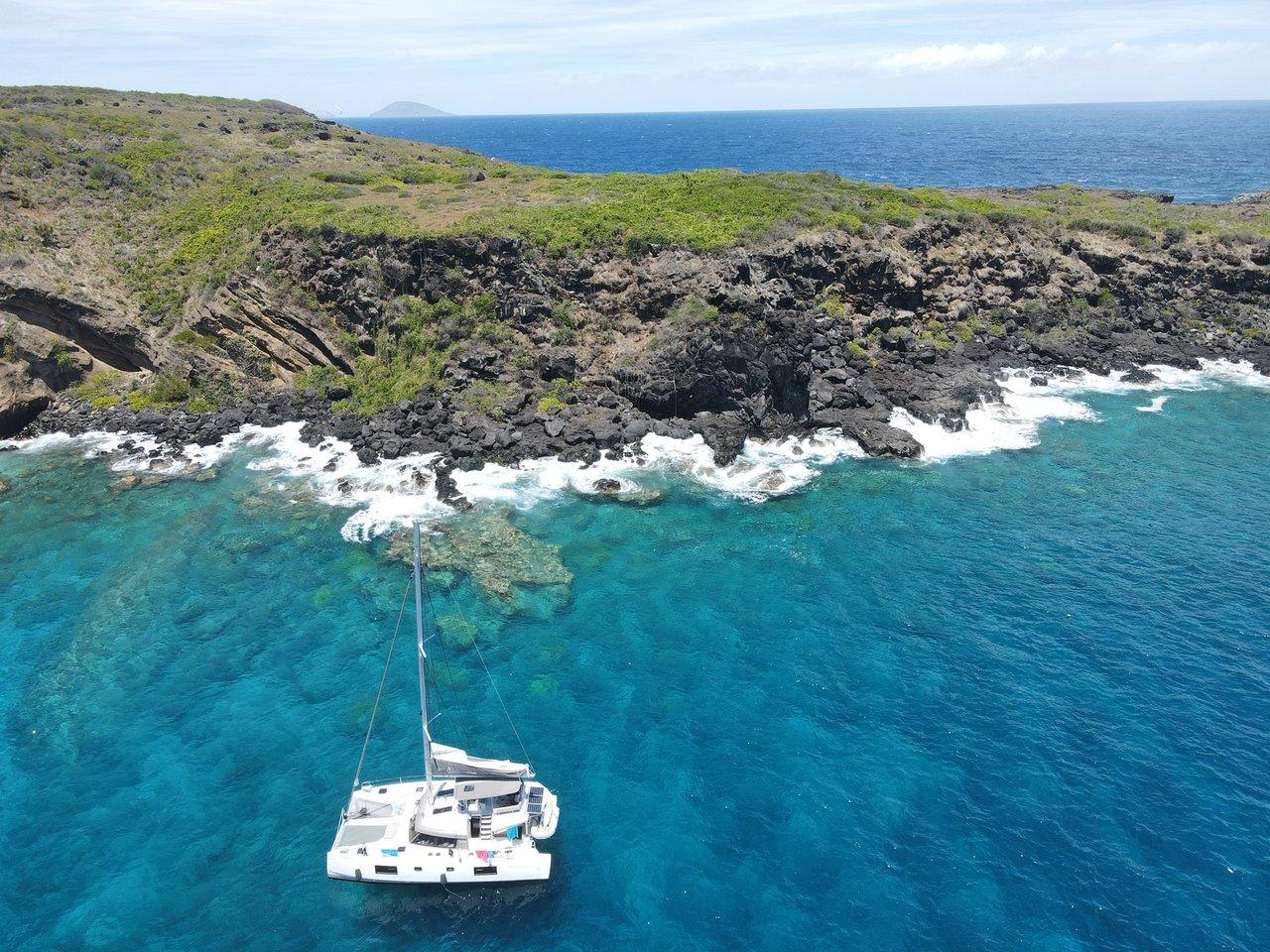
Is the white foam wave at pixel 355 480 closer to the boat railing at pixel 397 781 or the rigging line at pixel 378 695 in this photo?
the rigging line at pixel 378 695

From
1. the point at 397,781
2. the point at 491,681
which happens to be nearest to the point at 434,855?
the point at 397,781

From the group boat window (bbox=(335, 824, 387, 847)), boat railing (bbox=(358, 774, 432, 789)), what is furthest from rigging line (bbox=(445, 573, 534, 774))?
boat window (bbox=(335, 824, 387, 847))

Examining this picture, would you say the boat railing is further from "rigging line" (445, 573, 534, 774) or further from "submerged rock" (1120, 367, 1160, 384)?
"submerged rock" (1120, 367, 1160, 384)

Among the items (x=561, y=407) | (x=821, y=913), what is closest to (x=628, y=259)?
(x=561, y=407)

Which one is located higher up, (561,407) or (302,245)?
(302,245)

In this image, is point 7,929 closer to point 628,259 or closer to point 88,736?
point 88,736

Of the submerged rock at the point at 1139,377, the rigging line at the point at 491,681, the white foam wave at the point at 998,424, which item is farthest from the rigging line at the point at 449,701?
the submerged rock at the point at 1139,377
